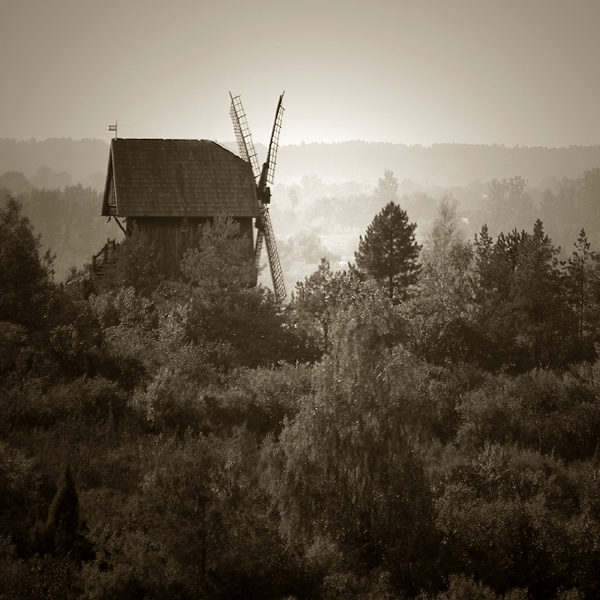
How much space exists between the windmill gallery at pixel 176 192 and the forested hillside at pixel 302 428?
3002mm

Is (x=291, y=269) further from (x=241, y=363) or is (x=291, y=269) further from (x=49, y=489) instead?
(x=49, y=489)

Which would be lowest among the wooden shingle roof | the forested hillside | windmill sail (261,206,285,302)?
the forested hillside

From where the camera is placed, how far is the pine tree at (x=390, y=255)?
43469mm

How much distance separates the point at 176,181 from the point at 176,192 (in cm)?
82

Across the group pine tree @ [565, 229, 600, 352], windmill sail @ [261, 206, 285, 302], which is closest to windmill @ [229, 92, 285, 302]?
windmill sail @ [261, 206, 285, 302]

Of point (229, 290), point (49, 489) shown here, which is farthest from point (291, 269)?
point (49, 489)

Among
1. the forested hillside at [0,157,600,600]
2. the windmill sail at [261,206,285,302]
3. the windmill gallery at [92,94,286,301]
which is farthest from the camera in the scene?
the windmill sail at [261,206,285,302]

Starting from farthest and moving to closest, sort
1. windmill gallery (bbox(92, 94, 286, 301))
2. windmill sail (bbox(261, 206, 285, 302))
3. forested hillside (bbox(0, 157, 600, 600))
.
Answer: windmill sail (bbox(261, 206, 285, 302)) < windmill gallery (bbox(92, 94, 286, 301)) < forested hillside (bbox(0, 157, 600, 600))

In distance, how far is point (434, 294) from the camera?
4259cm

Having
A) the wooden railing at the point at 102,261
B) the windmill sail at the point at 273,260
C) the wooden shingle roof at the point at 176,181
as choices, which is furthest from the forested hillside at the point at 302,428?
the windmill sail at the point at 273,260

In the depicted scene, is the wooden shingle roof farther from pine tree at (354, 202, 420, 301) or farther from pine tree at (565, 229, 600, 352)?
pine tree at (565, 229, 600, 352)

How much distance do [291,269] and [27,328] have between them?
114347mm

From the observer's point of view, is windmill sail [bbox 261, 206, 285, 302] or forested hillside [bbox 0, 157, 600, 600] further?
windmill sail [bbox 261, 206, 285, 302]

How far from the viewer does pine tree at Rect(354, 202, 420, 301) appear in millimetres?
43469
